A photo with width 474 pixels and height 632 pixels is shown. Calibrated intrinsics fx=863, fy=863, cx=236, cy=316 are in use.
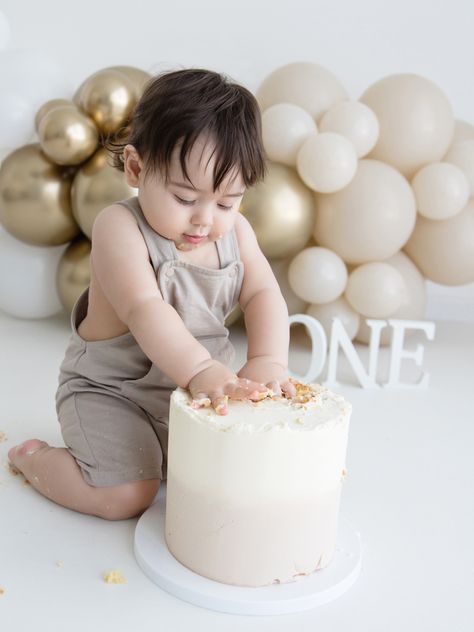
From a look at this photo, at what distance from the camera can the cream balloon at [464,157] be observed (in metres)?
2.47

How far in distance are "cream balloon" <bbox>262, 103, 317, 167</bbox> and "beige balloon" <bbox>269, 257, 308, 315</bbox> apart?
30 cm

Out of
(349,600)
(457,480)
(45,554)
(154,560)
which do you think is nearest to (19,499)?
(45,554)

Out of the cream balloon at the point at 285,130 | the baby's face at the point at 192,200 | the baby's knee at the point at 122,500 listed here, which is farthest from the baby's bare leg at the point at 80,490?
the cream balloon at the point at 285,130

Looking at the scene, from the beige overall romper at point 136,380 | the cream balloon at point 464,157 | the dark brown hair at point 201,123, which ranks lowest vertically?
the beige overall romper at point 136,380

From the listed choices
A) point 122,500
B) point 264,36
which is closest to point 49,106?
point 264,36

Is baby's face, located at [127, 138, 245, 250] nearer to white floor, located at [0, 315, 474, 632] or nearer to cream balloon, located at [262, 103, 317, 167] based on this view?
white floor, located at [0, 315, 474, 632]

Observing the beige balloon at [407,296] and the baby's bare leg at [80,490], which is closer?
the baby's bare leg at [80,490]

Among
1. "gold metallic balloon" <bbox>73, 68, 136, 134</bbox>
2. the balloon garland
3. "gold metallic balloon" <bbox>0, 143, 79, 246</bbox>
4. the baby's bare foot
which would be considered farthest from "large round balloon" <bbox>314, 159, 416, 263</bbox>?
the baby's bare foot

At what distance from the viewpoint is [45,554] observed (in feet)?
4.17

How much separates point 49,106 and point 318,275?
884 millimetres

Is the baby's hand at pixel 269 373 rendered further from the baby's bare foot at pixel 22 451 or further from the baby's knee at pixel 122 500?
the baby's bare foot at pixel 22 451

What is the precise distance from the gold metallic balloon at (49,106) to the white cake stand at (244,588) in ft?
4.71

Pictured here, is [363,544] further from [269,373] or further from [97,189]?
[97,189]

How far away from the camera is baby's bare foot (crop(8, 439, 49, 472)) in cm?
150
